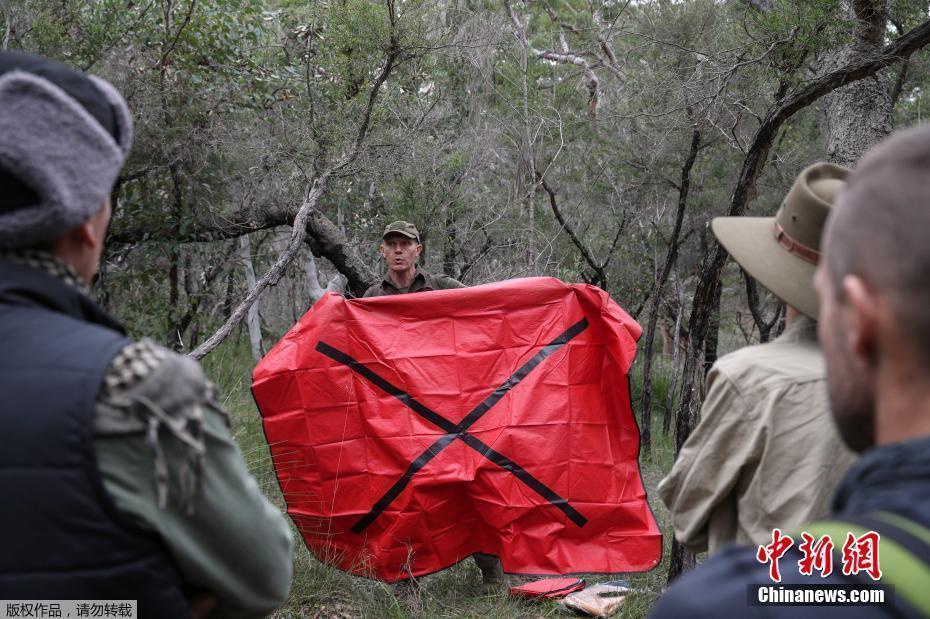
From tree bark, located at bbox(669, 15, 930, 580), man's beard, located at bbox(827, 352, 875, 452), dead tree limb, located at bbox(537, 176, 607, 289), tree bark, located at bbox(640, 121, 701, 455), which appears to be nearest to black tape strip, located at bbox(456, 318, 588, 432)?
tree bark, located at bbox(669, 15, 930, 580)

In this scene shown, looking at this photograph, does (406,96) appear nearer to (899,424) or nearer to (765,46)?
(765,46)

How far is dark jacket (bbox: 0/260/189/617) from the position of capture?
4.00 feet

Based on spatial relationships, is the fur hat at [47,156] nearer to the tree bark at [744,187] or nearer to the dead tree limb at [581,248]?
the tree bark at [744,187]

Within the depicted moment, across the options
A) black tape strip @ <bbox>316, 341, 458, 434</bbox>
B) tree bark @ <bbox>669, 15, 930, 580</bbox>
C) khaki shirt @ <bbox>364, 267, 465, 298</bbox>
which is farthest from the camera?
khaki shirt @ <bbox>364, 267, 465, 298</bbox>

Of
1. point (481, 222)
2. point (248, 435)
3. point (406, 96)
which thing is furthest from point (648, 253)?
point (248, 435)

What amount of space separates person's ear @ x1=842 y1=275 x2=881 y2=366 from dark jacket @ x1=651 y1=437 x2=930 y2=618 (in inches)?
4.0

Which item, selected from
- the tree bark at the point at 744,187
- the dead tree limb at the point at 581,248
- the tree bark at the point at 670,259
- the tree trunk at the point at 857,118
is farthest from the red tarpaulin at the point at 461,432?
the dead tree limb at the point at 581,248

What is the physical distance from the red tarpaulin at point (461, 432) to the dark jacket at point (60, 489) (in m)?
3.44

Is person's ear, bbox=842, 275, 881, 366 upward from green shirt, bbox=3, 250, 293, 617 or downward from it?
upward

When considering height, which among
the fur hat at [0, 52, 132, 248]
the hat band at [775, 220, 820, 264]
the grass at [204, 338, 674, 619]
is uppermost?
the fur hat at [0, 52, 132, 248]

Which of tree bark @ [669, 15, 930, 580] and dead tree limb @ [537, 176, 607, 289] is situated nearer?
tree bark @ [669, 15, 930, 580]

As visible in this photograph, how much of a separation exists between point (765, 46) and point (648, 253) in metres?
6.54

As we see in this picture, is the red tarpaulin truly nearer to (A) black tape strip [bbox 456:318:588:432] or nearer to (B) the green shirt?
(A) black tape strip [bbox 456:318:588:432]

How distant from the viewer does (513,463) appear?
475 cm
